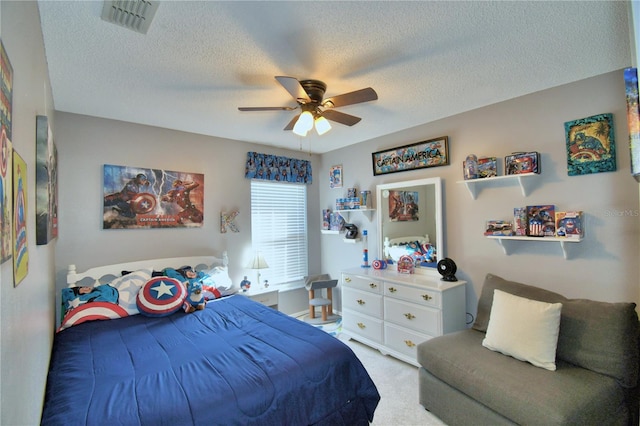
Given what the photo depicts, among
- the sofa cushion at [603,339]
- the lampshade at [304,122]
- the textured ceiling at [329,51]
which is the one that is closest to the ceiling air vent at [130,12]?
the textured ceiling at [329,51]

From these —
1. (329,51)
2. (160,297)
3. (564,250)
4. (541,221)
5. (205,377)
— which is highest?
(329,51)

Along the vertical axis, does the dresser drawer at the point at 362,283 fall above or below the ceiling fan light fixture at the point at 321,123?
below

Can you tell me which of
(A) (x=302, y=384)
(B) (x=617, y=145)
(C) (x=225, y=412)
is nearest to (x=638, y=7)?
(B) (x=617, y=145)

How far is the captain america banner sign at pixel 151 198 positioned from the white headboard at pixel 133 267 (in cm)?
37

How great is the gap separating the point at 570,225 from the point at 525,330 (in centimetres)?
89

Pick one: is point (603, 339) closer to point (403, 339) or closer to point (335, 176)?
point (403, 339)

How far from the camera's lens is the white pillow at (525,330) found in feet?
6.29

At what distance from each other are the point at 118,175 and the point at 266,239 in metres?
1.85

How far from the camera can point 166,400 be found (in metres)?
1.36

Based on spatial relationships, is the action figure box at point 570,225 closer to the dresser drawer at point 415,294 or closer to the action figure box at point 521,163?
the action figure box at point 521,163

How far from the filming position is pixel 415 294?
113 inches

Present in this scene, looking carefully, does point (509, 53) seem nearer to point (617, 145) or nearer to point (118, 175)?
point (617, 145)

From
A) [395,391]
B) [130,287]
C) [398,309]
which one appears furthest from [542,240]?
[130,287]

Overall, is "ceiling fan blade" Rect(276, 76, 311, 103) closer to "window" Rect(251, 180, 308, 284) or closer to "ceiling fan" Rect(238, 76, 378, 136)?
"ceiling fan" Rect(238, 76, 378, 136)
